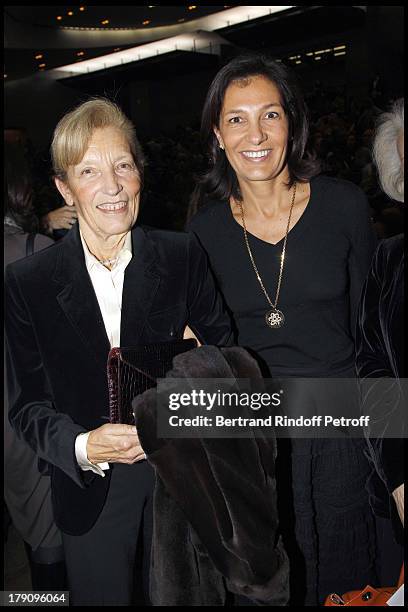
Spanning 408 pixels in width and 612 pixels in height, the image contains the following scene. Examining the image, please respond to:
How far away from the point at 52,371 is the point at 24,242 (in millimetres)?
874

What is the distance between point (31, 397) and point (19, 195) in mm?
1183

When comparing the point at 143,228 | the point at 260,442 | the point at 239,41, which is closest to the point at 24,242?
the point at 143,228

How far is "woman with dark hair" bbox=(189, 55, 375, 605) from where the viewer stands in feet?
5.52

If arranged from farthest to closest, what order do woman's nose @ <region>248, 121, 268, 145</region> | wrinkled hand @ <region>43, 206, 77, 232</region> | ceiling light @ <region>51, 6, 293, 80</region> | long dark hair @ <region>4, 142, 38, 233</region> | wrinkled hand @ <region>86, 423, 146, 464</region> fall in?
ceiling light @ <region>51, 6, 293, 80</region> → wrinkled hand @ <region>43, 206, 77, 232</region> → long dark hair @ <region>4, 142, 38, 233</region> → woman's nose @ <region>248, 121, 268, 145</region> → wrinkled hand @ <region>86, 423, 146, 464</region>

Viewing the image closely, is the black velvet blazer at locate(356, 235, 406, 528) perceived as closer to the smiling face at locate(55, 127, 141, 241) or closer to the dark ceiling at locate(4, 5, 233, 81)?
the smiling face at locate(55, 127, 141, 241)

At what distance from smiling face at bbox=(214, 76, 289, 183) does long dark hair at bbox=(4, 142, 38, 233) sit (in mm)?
959

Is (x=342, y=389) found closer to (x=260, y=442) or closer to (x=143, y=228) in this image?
(x=260, y=442)

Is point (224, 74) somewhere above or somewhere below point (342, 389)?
above

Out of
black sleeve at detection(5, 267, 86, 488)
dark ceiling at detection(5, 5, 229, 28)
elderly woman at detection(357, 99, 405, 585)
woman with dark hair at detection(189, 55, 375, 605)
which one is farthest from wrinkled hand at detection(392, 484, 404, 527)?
dark ceiling at detection(5, 5, 229, 28)

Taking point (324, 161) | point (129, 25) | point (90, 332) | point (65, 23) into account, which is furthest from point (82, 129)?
point (65, 23)

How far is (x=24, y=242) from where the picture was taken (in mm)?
2170

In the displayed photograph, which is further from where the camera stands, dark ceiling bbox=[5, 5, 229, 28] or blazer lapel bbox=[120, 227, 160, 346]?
dark ceiling bbox=[5, 5, 229, 28]

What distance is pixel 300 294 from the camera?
171 cm

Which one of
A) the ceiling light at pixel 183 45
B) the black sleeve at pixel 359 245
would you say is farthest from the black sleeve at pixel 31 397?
the ceiling light at pixel 183 45
